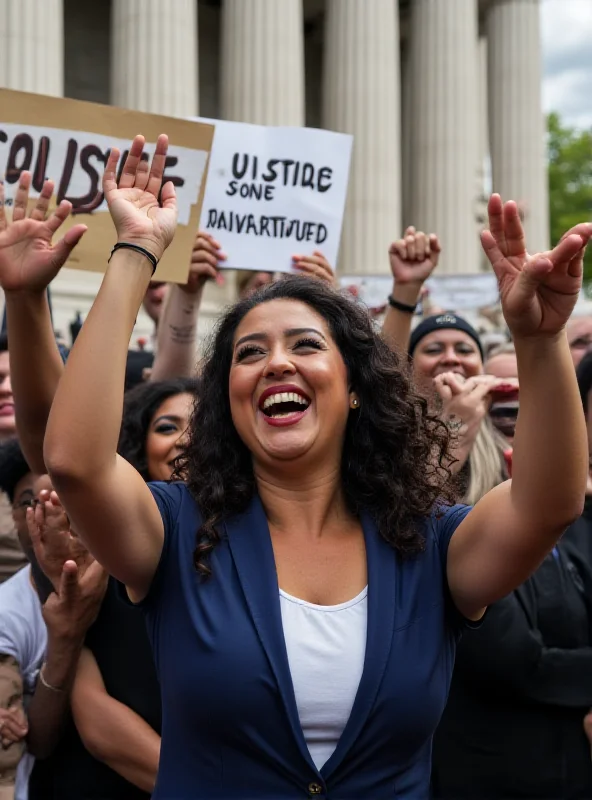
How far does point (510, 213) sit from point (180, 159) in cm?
420

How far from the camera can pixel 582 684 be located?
468cm

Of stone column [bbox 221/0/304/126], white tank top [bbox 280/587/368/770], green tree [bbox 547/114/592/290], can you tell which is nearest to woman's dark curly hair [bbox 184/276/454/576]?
white tank top [bbox 280/587/368/770]

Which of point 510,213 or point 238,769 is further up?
point 510,213

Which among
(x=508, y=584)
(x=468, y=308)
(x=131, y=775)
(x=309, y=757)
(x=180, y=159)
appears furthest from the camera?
(x=468, y=308)

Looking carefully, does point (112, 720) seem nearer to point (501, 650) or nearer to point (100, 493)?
point (501, 650)

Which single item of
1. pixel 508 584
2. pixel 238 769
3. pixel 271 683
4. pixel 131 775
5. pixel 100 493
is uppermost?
pixel 100 493

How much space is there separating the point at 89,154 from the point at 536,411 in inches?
173

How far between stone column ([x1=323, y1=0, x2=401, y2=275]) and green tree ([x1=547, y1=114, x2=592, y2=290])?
2388cm

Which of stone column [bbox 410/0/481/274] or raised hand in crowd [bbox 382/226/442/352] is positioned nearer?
raised hand in crowd [bbox 382/226/442/352]

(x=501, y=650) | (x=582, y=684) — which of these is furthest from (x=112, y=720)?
(x=582, y=684)

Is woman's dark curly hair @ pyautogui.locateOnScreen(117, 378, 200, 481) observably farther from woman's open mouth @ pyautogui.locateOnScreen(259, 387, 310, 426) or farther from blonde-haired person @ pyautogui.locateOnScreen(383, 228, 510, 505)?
woman's open mouth @ pyautogui.locateOnScreen(259, 387, 310, 426)

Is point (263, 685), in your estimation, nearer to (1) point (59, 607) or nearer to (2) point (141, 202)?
(2) point (141, 202)

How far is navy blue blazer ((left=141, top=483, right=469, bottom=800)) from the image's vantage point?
3035 mm

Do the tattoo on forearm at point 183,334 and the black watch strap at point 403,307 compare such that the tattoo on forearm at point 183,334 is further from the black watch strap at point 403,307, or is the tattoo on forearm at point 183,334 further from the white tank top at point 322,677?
the white tank top at point 322,677
